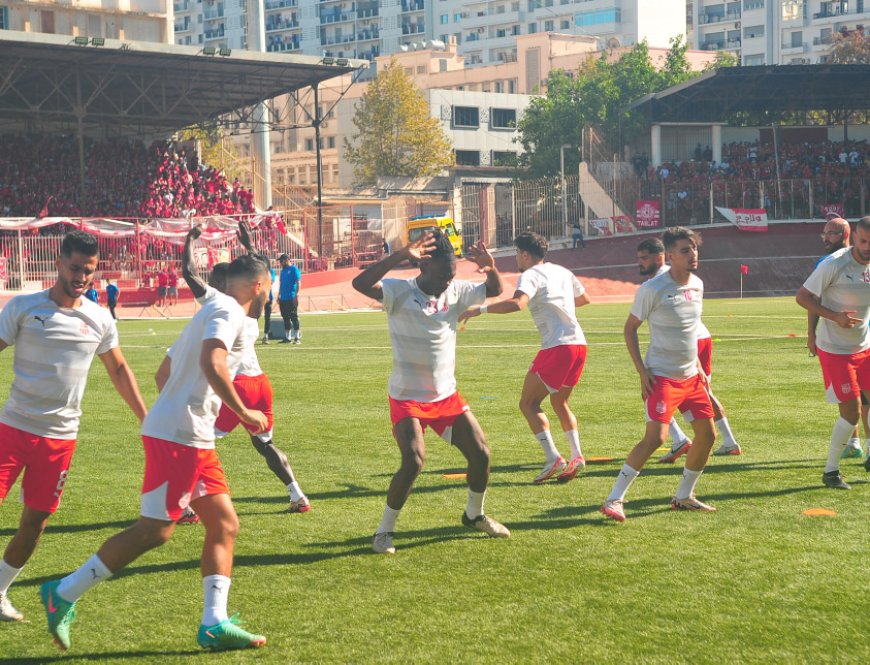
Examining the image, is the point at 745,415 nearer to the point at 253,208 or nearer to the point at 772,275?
the point at 772,275

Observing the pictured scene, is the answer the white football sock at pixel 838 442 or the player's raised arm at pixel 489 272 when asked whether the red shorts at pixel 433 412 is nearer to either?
the player's raised arm at pixel 489 272

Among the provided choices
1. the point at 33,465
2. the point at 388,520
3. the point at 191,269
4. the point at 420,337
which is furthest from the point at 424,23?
the point at 33,465

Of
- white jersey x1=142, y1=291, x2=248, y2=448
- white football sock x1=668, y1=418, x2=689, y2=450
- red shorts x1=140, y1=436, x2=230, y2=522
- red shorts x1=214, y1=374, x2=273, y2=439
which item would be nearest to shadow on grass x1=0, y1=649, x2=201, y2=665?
red shorts x1=140, y1=436, x2=230, y2=522

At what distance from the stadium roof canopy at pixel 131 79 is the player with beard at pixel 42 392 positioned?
37618 millimetres

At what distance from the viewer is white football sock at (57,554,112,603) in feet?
18.5

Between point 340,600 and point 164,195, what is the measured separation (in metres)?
47.5

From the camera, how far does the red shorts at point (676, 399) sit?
8.30 meters

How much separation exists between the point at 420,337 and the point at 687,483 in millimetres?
2403

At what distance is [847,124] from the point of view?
197ft

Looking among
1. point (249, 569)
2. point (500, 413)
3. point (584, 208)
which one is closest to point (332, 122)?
point (584, 208)

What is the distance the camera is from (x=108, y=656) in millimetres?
5684

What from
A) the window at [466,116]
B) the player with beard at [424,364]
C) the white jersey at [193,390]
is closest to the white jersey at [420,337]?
the player with beard at [424,364]

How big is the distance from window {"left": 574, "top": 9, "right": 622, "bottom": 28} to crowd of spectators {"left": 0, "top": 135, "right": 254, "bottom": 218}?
240 feet

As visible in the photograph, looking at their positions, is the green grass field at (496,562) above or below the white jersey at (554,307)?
below
